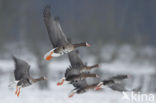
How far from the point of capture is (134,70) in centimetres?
352

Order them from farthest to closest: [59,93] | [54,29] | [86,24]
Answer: [86,24], [59,93], [54,29]

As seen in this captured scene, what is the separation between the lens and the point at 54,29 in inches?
61.7

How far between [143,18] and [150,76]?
76cm

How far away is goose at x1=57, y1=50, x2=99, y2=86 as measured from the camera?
1.64m

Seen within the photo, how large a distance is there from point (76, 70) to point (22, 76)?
0.32m

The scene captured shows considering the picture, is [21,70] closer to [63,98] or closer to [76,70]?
[76,70]

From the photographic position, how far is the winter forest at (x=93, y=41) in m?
3.49

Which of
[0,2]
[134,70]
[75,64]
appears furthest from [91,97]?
[0,2]

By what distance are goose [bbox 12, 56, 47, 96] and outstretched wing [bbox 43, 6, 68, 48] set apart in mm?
266

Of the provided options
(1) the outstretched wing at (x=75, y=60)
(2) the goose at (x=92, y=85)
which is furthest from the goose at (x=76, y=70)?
(2) the goose at (x=92, y=85)

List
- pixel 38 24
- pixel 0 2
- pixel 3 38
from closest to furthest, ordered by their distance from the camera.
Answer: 1. pixel 38 24
2. pixel 3 38
3. pixel 0 2

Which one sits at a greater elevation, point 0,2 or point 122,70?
point 0,2

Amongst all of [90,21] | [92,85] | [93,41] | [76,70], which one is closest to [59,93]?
[93,41]

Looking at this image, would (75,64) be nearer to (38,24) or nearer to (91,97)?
(91,97)
